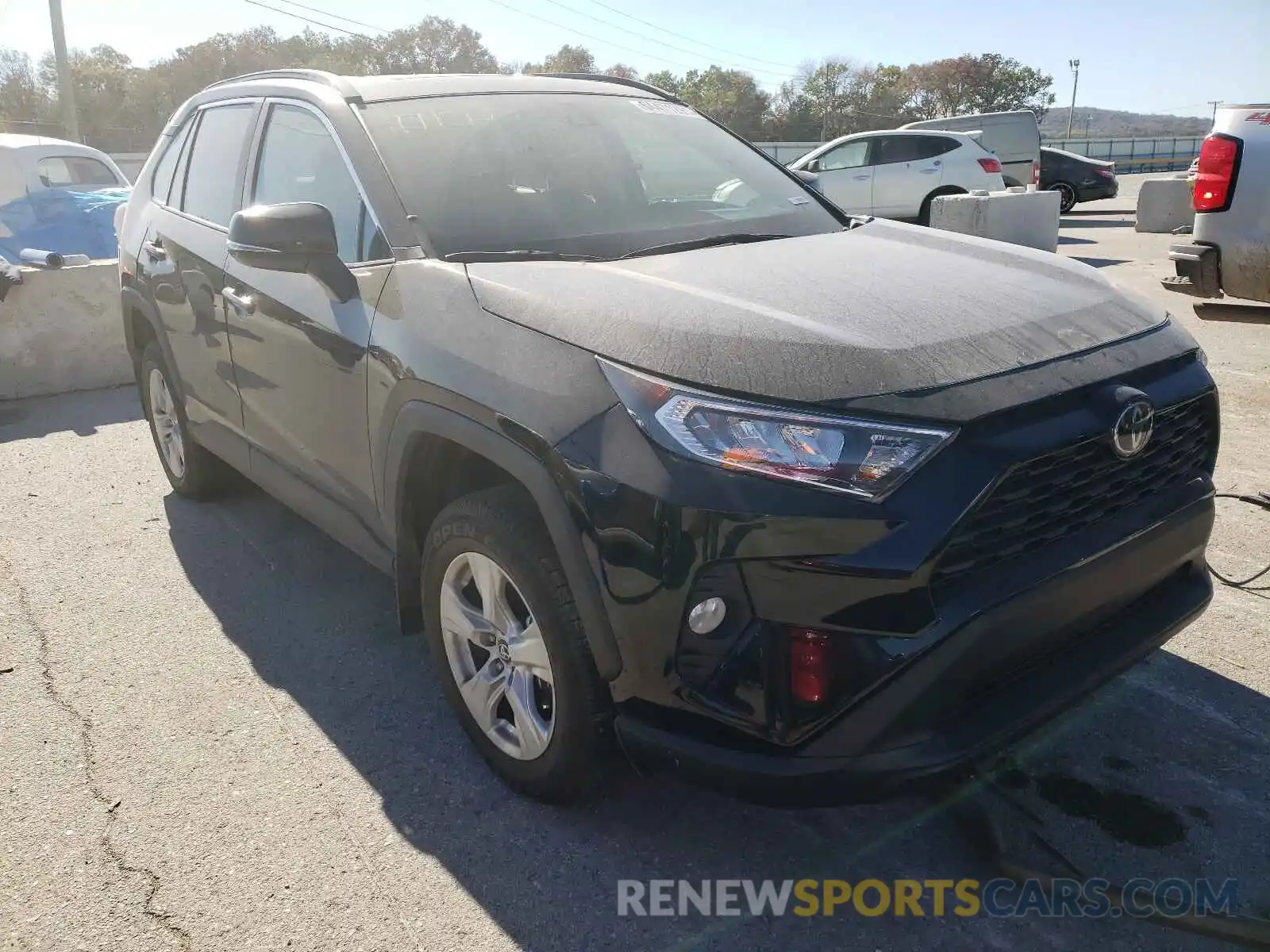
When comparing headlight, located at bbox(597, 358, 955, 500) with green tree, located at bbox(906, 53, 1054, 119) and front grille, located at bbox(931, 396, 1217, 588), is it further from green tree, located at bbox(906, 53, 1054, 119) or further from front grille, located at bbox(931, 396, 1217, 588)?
green tree, located at bbox(906, 53, 1054, 119)

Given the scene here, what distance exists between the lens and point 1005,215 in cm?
1096

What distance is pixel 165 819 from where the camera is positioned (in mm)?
2611

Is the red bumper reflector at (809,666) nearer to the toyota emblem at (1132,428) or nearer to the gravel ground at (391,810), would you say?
the gravel ground at (391,810)

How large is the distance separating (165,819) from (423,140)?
2.02 meters

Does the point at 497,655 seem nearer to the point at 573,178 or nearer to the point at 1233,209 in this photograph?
the point at 573,178

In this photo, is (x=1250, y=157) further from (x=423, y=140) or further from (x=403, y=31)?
(x=403, y=31)

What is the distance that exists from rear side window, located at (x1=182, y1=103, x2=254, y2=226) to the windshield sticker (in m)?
1.44

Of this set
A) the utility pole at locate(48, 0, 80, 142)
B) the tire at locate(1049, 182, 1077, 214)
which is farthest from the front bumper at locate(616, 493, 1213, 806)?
the utility pole at locate(48, 0, 80, 142)

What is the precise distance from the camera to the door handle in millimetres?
3371

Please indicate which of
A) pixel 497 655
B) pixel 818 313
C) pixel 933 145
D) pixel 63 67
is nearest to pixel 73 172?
pixel 497 655

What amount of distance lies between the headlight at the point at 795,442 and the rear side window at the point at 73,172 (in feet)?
34.2

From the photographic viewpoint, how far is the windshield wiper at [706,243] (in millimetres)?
2832

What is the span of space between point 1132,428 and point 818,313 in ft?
2.33

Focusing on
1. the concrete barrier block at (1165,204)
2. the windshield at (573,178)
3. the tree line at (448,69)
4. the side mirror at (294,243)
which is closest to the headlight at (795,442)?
the windshield at (573,178)
